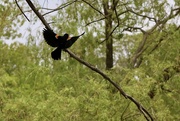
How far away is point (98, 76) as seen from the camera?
11.7ft

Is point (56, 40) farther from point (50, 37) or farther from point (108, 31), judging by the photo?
point (108, 31)

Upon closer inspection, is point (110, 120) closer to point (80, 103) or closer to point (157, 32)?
point (80, 103)

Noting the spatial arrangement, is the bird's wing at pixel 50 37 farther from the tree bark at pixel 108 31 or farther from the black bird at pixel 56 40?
the tree bark at pixel 108 31

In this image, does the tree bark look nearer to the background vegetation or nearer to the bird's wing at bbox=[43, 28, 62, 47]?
the background vegetation

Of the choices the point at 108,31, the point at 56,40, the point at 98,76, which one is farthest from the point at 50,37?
the point at 108,31

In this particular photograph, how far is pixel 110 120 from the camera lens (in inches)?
118

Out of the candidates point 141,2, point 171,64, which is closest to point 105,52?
point 141,2

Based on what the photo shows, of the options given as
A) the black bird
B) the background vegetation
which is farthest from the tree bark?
the black bird

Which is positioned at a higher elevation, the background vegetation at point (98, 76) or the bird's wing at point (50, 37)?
the background vegetation at point (98, 76)

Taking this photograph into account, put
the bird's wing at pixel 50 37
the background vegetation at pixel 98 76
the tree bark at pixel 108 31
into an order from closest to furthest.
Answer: the bird's wing at pixel 50 37 < the background vegetation at pixel 98 76 < the tree bark at pixel 108 31

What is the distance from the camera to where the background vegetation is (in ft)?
9.97

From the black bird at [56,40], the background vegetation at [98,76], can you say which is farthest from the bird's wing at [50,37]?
the background vegetation at [98,76]

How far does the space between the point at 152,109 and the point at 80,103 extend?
0.59 meters

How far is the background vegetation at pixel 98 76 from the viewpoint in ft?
9.97
